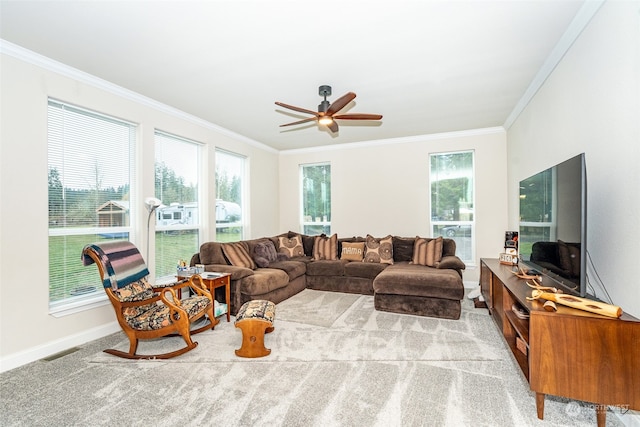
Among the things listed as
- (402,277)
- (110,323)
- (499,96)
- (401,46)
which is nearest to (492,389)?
(402,277)

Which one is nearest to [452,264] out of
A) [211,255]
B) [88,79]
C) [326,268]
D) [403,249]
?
[403,249]

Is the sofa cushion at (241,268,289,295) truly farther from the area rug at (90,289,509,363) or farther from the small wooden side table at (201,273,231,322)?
the area rug at (90,289,509,363)

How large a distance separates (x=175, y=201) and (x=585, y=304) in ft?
14.9

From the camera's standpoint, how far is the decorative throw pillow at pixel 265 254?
4.84 m

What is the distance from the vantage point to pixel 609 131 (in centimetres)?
208

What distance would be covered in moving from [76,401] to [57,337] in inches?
46.3

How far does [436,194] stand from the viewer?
18.7ft

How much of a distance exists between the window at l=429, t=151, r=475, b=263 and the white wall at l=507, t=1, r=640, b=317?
2689 mm

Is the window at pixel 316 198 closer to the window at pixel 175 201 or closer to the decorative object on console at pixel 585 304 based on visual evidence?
the window at pixel 175 201

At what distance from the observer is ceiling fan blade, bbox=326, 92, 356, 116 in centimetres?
281

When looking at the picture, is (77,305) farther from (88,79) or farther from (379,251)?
(379,251)

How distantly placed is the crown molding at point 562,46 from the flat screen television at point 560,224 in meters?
1.10

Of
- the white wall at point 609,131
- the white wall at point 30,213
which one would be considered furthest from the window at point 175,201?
the white wall at point 609,131

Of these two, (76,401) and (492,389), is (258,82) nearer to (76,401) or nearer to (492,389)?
(76,401)
